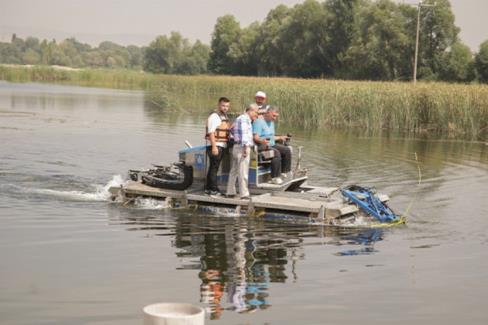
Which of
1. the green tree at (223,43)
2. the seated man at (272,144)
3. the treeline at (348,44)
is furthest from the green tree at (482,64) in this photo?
the seated man at (272,144)

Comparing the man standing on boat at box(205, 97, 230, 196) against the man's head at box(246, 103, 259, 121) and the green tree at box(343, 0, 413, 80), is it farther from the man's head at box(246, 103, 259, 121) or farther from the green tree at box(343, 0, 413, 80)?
the green tree at box(343, 0, 413, 80)

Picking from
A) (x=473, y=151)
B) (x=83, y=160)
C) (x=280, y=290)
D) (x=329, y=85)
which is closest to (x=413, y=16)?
(x=329, y=85)

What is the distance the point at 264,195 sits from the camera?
13.4 metres

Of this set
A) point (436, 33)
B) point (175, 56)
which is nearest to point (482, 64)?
point (436, 33)

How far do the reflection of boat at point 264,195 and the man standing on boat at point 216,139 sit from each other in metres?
0.23

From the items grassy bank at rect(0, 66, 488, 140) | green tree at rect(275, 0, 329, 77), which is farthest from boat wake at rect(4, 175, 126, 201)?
green tree at rect(275, 0, 329, 77)

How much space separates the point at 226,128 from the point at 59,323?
635cm

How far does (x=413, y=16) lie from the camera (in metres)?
70.9

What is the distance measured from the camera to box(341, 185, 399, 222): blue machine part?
1292cm

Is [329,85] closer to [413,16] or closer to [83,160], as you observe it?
[83,160]

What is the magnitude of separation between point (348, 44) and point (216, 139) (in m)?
69.4

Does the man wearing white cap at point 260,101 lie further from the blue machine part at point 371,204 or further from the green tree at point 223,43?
the green tree at point 223,43

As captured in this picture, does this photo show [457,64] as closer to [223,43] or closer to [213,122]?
[223,43]

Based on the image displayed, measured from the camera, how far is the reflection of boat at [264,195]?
12.9 metres
